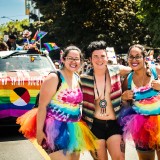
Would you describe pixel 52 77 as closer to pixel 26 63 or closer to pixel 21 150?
pixel 21 150

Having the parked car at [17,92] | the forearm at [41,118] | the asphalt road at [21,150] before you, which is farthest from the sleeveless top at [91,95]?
the parked car at [17,92]

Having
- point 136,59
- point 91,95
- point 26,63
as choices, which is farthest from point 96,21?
point 91,95

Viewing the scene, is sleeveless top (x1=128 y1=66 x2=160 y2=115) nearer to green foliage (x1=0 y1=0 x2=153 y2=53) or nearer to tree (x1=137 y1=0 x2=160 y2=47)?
tree (x1=137 y1=0 x2=160 y2=47)

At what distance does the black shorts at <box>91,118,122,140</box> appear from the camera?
4180 mm

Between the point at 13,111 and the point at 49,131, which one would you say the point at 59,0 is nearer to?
the point at 13,111

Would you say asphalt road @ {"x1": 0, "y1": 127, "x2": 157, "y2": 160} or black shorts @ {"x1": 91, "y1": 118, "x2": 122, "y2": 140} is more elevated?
black shorts @ {"x1": 91, "y1": 118, "x2": 122, "y2": 140}

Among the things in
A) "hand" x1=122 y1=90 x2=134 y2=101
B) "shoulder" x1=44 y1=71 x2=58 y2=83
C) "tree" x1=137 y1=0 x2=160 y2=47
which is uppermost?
"tree" x1=137 y1=0 x2=160 y2=47

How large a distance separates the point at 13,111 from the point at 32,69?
136cm

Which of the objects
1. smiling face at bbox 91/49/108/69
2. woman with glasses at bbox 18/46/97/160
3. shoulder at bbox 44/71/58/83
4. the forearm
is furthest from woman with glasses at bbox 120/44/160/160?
the forearm

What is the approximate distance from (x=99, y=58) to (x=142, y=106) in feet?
2.44

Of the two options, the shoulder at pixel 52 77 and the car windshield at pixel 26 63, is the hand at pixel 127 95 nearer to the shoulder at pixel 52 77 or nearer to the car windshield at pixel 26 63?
the shoulder at pixel 52 77

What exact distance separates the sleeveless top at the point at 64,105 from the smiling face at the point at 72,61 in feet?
0.55

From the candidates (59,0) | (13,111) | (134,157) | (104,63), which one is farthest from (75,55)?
(59,0)

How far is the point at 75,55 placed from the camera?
416cm
